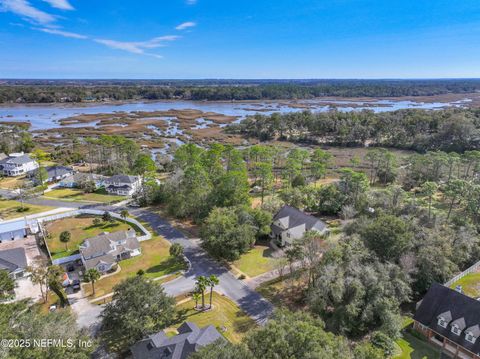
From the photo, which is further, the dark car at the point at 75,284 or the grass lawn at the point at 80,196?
the grass lawn at the point at 80,196

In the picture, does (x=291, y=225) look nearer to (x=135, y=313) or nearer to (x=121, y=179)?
(x=135, y=313)

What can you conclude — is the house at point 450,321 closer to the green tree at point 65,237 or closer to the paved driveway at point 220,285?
the paved driveway at point 220,285

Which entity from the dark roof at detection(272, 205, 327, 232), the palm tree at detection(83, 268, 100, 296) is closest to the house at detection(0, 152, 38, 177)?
the palm tree at detection(83, 268, 100, 296)

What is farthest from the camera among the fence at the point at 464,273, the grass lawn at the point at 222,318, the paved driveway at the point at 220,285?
the fence at the point at 464,273

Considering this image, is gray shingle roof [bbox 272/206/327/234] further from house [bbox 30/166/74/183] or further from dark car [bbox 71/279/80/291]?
house [bbox 30/166/74/183]

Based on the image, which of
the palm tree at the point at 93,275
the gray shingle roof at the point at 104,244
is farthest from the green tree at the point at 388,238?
the gray shingle roof at the point at 104,244

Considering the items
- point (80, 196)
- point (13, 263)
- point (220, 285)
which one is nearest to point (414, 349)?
point (220, 285)
